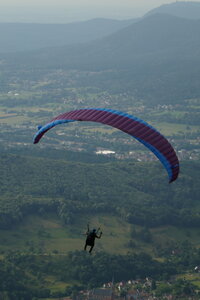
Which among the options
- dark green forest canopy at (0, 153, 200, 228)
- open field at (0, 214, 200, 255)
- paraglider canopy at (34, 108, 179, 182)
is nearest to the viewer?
paraglider canopy at (34, 108, 179, 182)

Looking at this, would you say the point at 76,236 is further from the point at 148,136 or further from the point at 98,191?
the point at 148,136

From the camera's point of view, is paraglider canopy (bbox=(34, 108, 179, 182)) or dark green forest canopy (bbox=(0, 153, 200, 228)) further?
dark green forest canopy (bbox=(0, 153, 200, 228))

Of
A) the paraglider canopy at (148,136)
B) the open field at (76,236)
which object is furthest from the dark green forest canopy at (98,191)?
the paraglider canopy at (148,136)

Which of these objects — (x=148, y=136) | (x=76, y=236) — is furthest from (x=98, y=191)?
(x=148, y=136)

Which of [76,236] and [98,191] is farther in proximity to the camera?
[98,191]

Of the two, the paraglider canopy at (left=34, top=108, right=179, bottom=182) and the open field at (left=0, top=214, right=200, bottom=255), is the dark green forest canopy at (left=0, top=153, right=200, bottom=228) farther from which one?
the paraglider canopy at (left=34, top=108, right=179, bottom=182)

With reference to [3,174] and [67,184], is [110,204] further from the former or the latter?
[3,174]

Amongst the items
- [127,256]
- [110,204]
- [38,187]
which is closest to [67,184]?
[38,187]

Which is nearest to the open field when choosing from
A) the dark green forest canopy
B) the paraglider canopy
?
the dark green forest canopy
